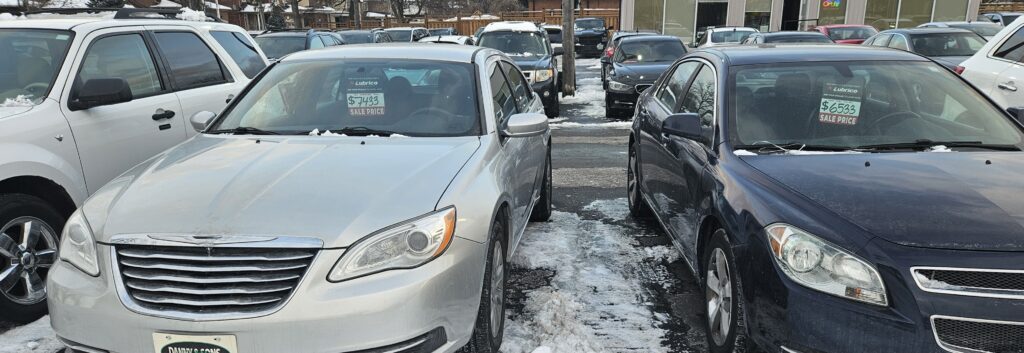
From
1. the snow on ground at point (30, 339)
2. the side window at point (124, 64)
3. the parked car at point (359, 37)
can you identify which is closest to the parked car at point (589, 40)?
the parked car at point (359, 37)

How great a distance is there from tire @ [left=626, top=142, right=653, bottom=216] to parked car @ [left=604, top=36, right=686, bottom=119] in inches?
187

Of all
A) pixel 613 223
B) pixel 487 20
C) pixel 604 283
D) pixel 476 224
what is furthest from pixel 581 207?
pixel 487 20

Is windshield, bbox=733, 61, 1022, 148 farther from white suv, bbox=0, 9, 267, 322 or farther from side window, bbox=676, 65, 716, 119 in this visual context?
white suv, bbox=0, 9, 267, 322

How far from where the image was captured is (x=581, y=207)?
6.18m

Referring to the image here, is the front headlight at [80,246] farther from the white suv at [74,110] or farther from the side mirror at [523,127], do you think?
the side mirror at [523,127]

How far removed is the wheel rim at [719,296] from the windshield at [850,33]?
1682 cm

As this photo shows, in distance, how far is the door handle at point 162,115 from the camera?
4.66m

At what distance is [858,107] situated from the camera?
3.60 m

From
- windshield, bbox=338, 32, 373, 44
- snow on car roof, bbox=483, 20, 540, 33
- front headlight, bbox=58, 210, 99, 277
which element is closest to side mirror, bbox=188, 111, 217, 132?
front headlight, bbox=58, 210, 99, 277

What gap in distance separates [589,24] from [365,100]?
29.2 m

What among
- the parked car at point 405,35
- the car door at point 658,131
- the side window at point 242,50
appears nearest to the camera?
the car door at point 658,131

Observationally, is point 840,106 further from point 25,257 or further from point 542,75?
point 542,75

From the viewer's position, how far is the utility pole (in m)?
14.6

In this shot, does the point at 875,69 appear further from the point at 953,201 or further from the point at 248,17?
the point at 248,17
